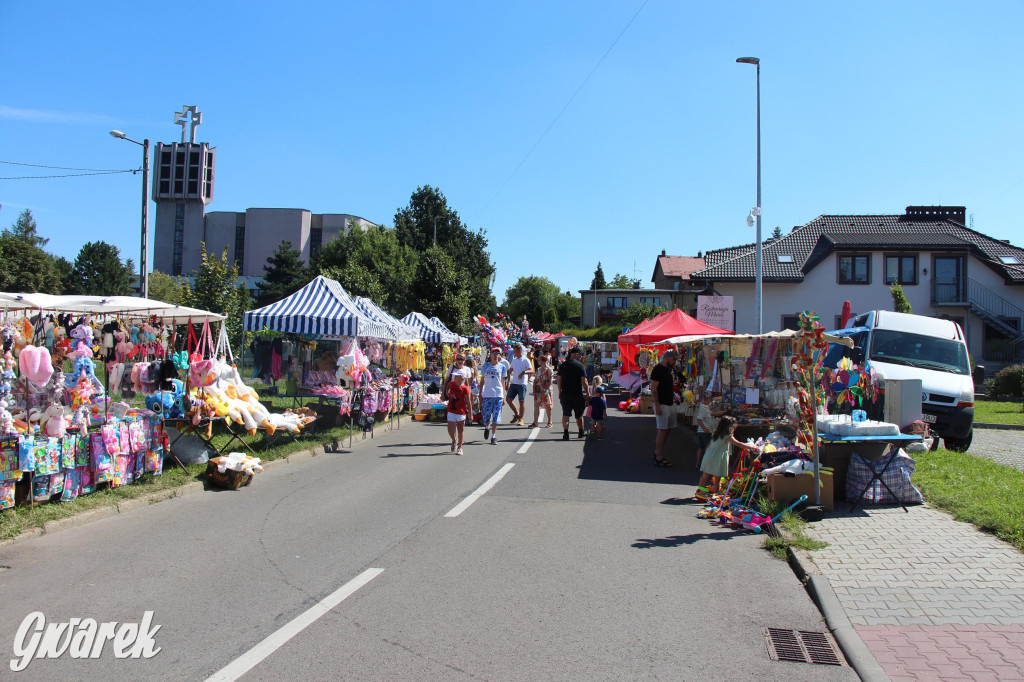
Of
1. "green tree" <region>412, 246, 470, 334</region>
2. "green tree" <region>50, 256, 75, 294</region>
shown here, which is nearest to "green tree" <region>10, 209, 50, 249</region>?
"green tree" <region>50, 256, 75, 294</region>

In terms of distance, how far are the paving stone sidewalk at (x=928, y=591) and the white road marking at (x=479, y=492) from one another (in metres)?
3.88

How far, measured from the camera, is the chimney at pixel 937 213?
41325 millimetres

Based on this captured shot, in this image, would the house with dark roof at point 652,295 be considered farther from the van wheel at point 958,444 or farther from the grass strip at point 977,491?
the grass strip at point 977,491

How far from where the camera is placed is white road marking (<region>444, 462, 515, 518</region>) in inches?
328

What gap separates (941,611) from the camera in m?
5.13

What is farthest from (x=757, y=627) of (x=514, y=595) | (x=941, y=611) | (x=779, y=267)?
(x=779, y=267)

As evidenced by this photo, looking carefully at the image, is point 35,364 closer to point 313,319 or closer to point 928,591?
point 313,319

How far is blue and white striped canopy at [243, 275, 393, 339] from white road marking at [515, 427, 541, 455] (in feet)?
13.8

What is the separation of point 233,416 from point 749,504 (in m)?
7.47

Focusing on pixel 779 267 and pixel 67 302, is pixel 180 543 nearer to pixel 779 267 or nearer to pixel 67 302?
pixel 67 302

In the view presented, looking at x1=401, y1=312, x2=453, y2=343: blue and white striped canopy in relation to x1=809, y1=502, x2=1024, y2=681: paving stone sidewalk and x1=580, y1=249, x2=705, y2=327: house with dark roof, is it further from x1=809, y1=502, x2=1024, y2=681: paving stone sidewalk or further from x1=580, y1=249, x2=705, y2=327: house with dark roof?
x1=580, y1=249, x2=705, y2=327: house with dark roof

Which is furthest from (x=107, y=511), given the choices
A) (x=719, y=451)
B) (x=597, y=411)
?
(x=597, y=411)

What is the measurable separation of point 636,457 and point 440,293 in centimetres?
2866

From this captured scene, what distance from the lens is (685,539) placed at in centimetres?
724
